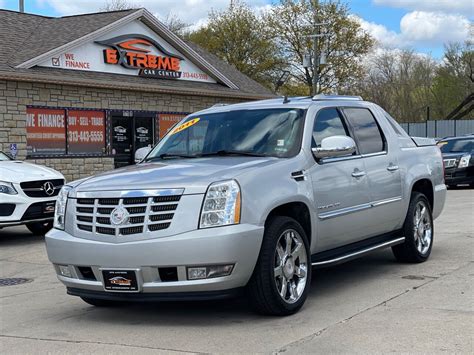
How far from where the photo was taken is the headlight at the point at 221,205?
17.3 ft

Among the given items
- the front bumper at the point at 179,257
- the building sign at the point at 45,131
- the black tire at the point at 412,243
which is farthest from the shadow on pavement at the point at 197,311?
the building sign at the point at 45,131

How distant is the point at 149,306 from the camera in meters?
6.29

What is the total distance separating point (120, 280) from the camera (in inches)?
213

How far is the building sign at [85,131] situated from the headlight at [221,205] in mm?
16429

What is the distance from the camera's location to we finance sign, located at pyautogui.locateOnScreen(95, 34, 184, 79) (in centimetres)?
2247

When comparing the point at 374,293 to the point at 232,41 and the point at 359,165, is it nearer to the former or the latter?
the point at 359,165

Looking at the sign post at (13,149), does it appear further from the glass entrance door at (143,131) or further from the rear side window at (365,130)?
the rear side window at (365,130)

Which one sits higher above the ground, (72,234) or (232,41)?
(232,41)

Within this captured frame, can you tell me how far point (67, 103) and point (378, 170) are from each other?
1518 centimetres

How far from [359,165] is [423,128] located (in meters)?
40.2

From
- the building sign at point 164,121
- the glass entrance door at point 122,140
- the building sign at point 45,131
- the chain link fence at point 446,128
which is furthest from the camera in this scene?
the chain link fence at point 446,128

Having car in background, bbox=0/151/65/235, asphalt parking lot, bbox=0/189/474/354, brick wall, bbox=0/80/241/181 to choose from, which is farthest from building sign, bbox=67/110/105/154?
asphalt parking lot, bbox=0/189/474/354

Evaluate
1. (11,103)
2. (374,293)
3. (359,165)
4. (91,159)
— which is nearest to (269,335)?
(374,293)

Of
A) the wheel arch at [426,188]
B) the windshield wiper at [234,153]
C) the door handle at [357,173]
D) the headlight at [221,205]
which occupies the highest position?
the windshield wiper at [234,153]
